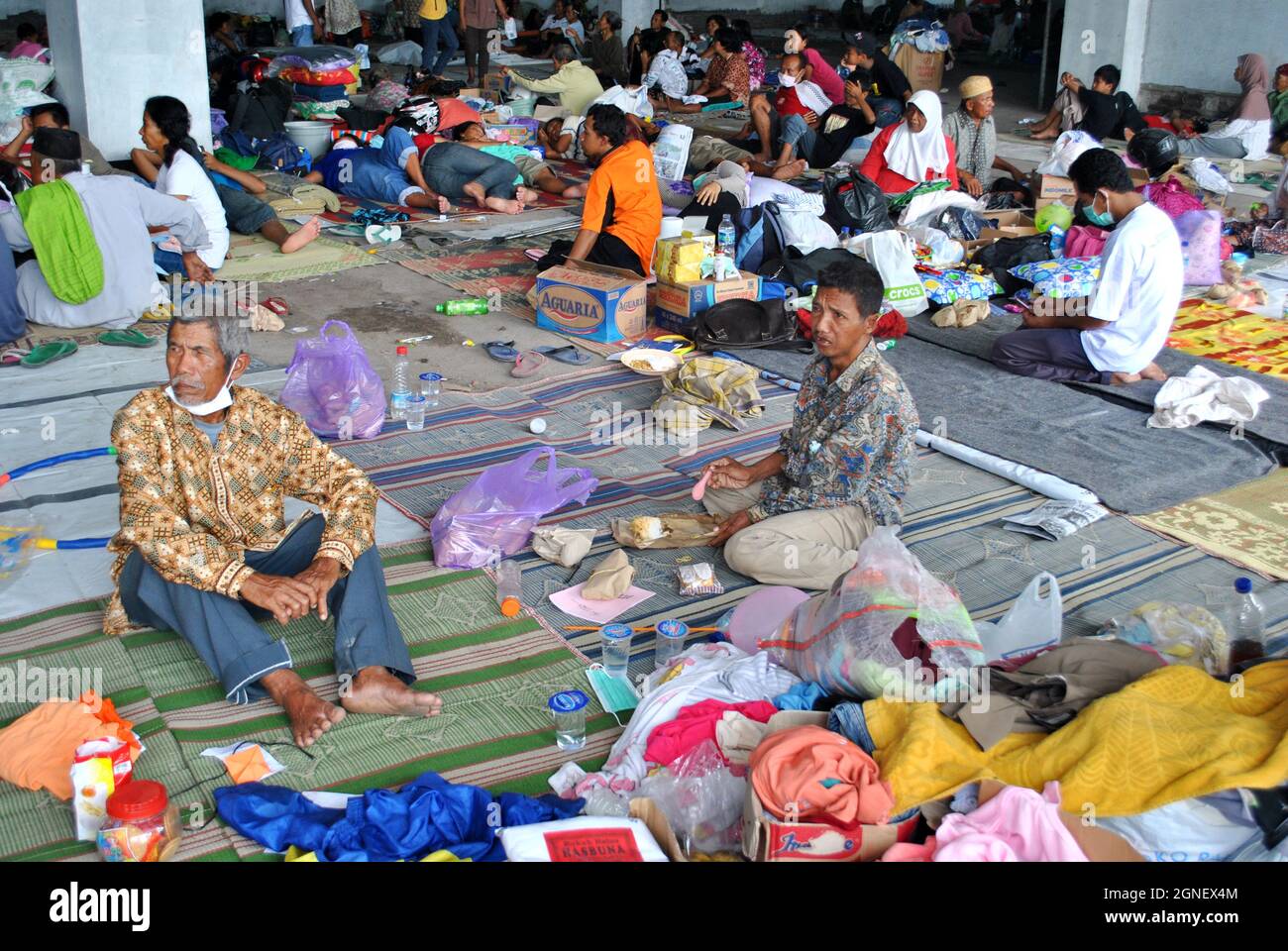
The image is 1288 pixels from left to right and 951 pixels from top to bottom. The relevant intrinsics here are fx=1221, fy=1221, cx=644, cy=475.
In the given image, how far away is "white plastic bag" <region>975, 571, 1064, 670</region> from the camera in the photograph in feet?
12.2

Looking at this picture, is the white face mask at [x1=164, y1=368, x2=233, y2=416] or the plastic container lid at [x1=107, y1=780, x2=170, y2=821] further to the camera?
the white face mask at [x1=164, y1=368, x2=233, y2=416]

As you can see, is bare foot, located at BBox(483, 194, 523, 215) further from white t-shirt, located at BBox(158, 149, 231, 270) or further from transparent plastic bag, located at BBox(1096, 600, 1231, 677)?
transparent plastic bag, located at BBox(1096, 600, 1231, 677)

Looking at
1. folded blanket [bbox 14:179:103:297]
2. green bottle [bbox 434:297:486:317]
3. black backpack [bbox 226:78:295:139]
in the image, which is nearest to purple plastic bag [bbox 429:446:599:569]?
green bottle [bbox 434:297:486:317]

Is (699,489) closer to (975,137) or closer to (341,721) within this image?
(341,721)

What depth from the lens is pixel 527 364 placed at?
645 cm

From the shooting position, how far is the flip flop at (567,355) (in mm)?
6578

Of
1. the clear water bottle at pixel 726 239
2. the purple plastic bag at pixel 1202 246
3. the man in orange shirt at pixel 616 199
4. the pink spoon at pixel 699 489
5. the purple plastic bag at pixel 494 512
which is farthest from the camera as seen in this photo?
the purple plastic bag at pixel 1202 246

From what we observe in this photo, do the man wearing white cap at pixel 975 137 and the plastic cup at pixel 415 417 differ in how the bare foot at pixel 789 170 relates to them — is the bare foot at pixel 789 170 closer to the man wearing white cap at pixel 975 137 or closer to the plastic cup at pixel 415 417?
the man wearing white cap at pixel 975 137

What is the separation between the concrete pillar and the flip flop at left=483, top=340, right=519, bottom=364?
4620 mm

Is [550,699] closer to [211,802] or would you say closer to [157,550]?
[211,802]

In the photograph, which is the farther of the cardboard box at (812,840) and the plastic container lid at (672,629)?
the plastic container lid at (672,629)

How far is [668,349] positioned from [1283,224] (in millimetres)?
5113

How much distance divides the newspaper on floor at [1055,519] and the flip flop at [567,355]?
256 cm

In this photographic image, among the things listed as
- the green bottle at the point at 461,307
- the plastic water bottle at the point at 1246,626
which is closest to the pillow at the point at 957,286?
the green bottle at the point at 461,307
